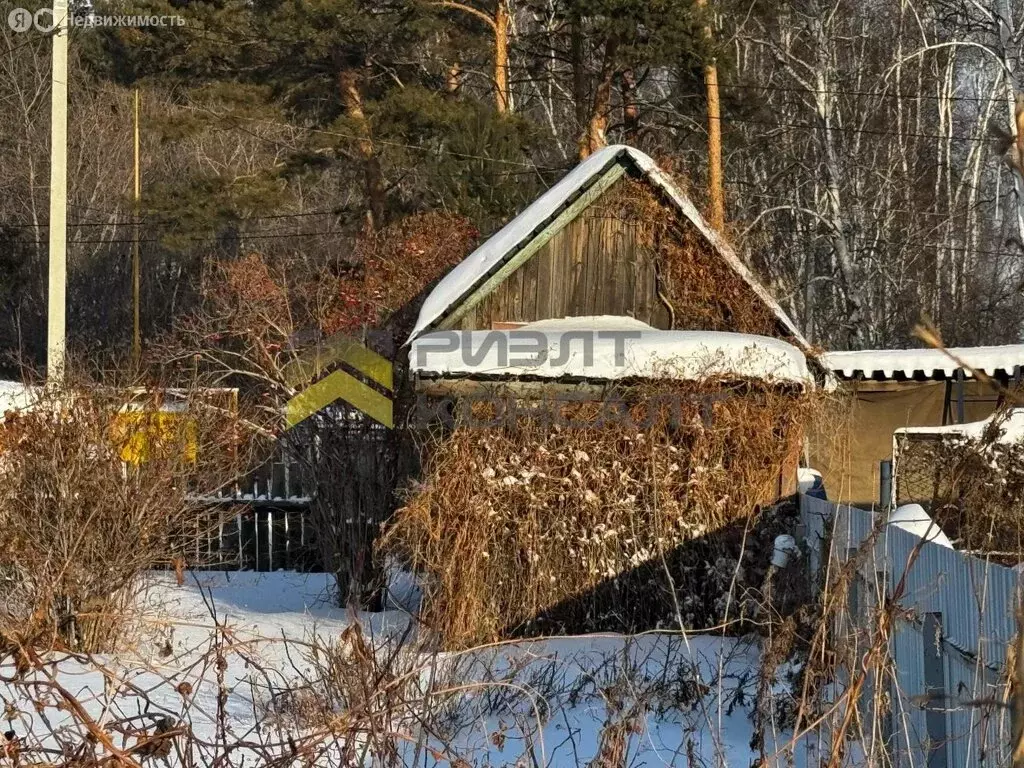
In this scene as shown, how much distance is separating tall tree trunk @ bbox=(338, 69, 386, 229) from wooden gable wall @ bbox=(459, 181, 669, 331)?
9.96 meters

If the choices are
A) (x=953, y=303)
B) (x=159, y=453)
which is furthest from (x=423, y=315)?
(x=953, y=303)

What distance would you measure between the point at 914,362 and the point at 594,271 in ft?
13.4

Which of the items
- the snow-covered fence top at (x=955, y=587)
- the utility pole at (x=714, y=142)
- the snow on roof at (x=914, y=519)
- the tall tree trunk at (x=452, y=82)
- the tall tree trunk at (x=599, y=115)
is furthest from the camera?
the tall tree trunk at (x=452, y=82)

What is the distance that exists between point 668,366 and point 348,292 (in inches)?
376

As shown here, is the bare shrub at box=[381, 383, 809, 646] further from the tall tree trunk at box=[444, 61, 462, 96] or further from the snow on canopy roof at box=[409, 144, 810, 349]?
the tall tree trunk at box=[444, 61, 462, 96]

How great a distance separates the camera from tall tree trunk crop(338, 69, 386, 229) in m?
22.6

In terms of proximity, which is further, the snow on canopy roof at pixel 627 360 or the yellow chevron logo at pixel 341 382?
the yellow chevron logo at pixel 341 382

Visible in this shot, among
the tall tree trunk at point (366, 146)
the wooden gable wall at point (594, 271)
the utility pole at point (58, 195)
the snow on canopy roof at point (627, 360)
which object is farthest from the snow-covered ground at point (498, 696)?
the tall tree trunk at point (366, 146)

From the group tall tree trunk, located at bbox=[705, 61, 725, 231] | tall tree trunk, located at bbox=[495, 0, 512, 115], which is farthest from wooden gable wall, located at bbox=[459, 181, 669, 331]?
tall tree trunk, located at bbox=[495, 0, 512, 115]

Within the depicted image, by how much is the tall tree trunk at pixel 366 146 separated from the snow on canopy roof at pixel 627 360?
12800 millimetres

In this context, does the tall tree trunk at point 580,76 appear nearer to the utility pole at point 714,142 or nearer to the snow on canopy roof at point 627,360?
the utility pole at point 714,142

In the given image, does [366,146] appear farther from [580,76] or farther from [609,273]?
[609,273]

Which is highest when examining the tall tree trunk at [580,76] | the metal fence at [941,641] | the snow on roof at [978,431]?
the tall tree trunk at [580,76]

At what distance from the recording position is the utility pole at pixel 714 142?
19.7 metres
